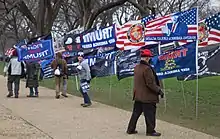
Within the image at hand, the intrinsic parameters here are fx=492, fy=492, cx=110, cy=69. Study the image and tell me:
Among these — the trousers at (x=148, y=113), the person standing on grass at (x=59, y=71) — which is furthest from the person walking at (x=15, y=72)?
the trousers at (x=148, y=113)

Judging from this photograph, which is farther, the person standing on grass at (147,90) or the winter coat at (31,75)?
the winter coat at (31,75)

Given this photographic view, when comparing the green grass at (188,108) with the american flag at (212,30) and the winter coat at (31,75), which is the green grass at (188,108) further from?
the winter coat at (31,75)

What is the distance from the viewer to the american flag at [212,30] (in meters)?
14.9

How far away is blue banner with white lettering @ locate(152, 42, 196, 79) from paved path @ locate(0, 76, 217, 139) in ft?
4.99

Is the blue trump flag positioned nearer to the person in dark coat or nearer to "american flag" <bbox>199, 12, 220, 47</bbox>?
"american flag" <bbox>199, 12, 220, 47</bbox>

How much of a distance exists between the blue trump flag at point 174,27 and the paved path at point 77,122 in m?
2.76

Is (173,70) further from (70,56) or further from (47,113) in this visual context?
(70,56)

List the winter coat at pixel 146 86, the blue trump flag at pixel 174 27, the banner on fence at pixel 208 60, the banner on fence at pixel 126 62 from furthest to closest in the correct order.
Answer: the banner on fence at pixel 126 62 → the banner on fence at pixel 208 60 → the blue trump flag at pixel 174 27 → the winter coat at pixel 146 86

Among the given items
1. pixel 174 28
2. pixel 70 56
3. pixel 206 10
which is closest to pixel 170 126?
pixel 174 28

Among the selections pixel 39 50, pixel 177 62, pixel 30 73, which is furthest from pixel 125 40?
pixel 39 50

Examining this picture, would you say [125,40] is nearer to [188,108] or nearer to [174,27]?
[174,27]

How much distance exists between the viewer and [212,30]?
15445 mm

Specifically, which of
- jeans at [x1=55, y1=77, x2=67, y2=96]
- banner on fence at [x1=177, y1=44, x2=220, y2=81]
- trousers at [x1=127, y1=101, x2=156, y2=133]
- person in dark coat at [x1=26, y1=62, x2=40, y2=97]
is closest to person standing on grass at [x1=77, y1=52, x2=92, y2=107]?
jeans at [x1=55, y1=77, x2=67, y2=96]

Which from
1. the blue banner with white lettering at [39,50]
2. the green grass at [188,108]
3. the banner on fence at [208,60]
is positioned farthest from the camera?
the blue banner with white lettering at [39,50]
